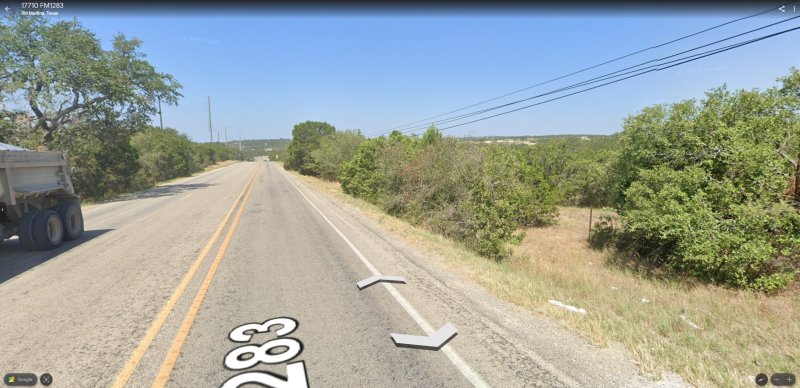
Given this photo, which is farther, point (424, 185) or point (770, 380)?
point (424, 185)

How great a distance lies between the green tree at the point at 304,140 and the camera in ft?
183

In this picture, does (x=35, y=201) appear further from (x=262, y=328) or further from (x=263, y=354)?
(x=263, y=354)

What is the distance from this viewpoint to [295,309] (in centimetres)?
493

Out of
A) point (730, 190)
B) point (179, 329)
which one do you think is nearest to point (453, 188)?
point (730, 190)

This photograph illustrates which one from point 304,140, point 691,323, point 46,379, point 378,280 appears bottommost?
point 691,323

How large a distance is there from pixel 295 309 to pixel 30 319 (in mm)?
3324

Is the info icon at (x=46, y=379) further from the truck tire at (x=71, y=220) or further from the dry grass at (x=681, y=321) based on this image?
the truck tire at (x=71, y=220)

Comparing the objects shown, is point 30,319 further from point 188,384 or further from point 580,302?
point 580,302

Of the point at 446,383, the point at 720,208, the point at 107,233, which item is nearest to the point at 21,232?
the point at 107,233

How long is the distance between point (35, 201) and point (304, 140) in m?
52.4

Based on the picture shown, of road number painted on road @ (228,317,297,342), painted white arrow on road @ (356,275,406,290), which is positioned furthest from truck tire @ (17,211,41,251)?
painted white arrow on road @ (356,275,406,290)

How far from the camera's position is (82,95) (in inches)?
866

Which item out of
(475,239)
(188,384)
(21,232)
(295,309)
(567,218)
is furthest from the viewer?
(567,218)

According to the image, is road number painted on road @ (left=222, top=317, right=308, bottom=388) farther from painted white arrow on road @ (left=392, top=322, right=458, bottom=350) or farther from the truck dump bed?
the truck dump bed
